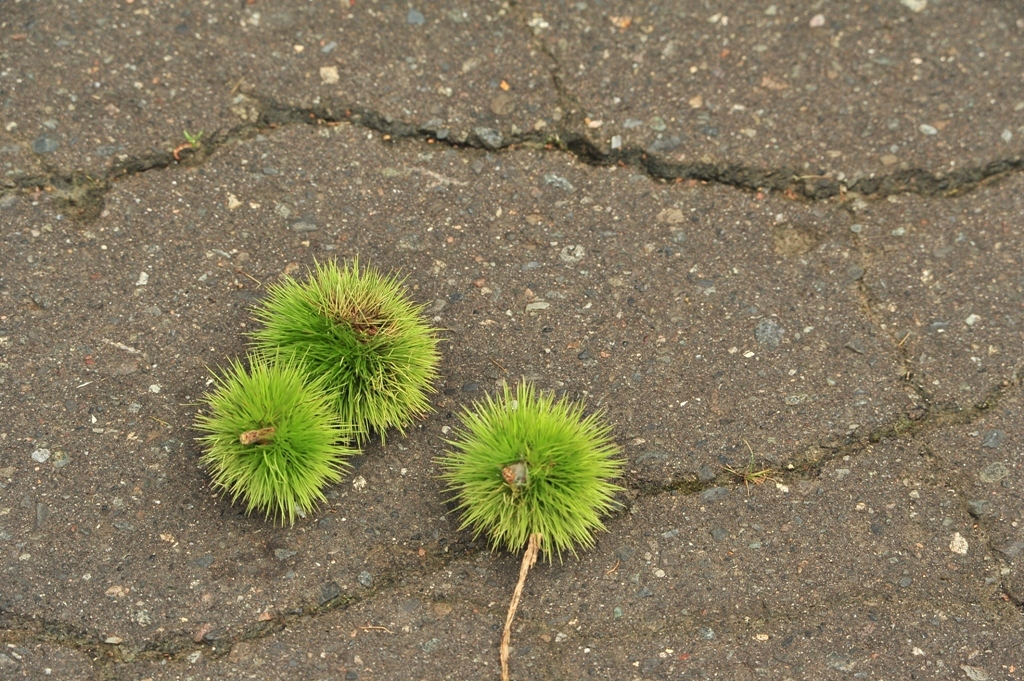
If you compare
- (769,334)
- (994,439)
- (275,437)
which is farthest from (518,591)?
(994,439)

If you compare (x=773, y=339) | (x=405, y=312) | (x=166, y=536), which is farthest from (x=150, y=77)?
(x=773, y=339)

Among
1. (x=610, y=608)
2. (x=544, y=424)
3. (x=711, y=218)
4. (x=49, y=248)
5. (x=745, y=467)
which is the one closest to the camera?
(x=544, y=424)

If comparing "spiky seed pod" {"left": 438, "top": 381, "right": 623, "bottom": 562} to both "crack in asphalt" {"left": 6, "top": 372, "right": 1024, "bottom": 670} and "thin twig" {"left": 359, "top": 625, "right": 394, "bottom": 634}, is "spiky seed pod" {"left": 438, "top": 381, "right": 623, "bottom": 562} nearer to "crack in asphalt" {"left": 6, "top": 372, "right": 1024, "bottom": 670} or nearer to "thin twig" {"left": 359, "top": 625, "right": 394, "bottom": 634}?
"crack in asphalt" {"left": 6, "top": 372, "right": 1024, "bottom": 670}

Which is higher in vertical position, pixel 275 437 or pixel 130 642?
pixel 275 437

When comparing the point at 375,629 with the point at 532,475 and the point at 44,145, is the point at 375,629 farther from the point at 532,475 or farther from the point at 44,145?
the point at 44,145

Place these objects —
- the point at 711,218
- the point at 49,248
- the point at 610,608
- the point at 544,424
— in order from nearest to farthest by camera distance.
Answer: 1. the point at 544,424
2. the point at 610,608
3. the point at 49,248
4. the point at 711,218

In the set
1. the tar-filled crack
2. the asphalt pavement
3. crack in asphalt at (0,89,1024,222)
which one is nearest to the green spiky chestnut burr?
the asphalt pavement

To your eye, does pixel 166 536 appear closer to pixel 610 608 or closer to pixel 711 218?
pixel 610 608
